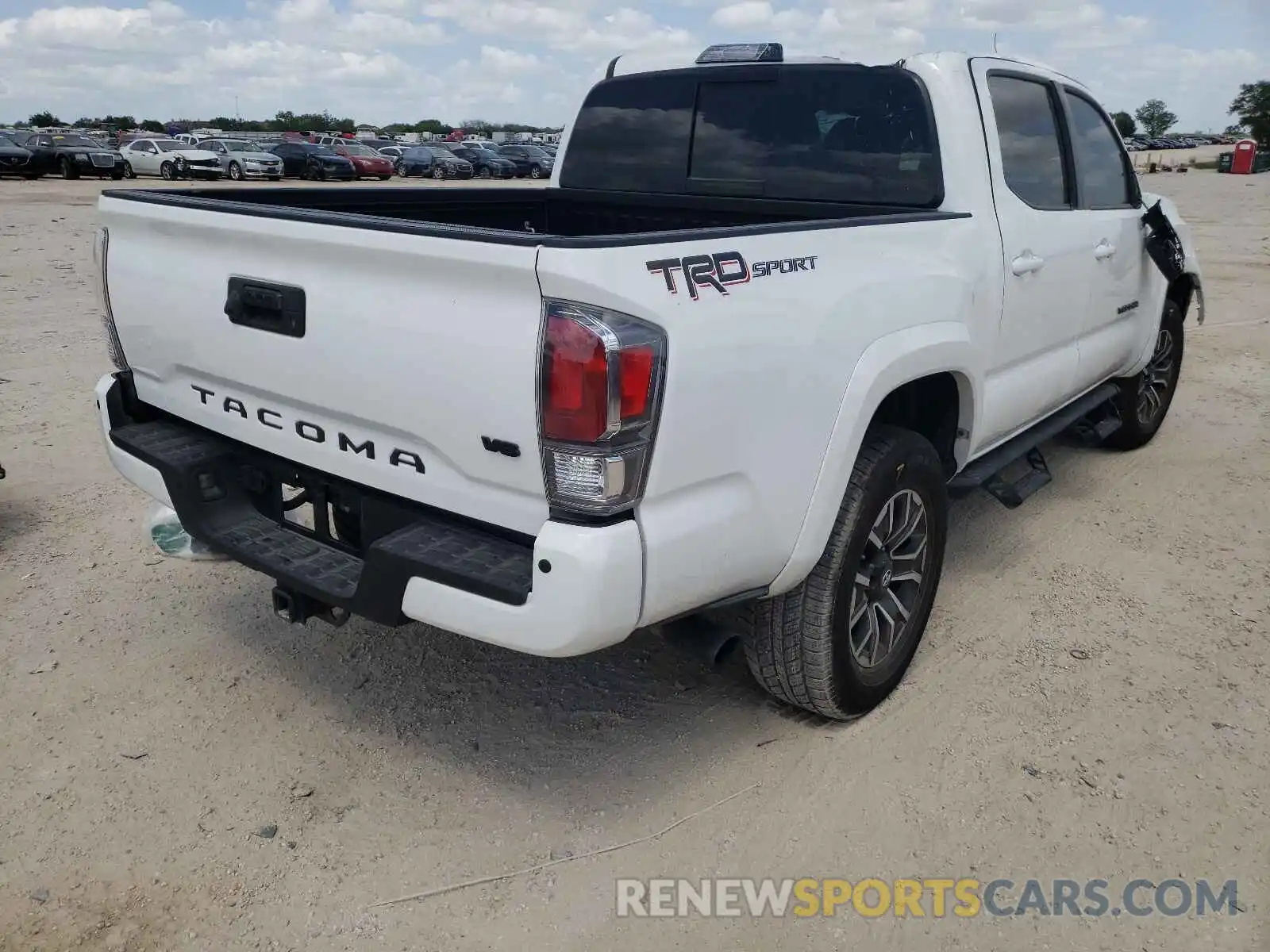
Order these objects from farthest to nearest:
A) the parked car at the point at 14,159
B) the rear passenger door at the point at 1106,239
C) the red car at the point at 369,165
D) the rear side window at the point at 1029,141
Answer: the red car at the point at 369,165
the parked car at the point at 14,159
the rear passenger door at the point at 1106,239
the rear side window at the point at 1029,141

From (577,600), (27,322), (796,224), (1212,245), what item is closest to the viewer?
(577,600)

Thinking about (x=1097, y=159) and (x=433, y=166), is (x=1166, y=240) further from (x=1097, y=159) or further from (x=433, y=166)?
(x=433, y=166)

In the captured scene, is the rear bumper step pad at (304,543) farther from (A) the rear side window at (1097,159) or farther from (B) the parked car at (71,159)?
(B) the parked car at (71,159)

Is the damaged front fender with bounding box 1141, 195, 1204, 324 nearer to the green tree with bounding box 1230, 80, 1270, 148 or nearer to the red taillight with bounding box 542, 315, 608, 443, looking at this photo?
the red taillight with bounding box 542, 315, 608, 443

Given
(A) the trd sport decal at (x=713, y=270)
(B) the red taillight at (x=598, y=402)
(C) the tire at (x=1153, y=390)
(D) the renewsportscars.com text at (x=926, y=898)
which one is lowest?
(D) the renewsportscars.com text at (x=926, y=898)

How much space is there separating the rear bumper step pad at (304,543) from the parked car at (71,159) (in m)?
30.7

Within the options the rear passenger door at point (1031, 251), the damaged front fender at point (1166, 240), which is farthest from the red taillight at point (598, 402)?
the damaged front fender at point (1166, 240)

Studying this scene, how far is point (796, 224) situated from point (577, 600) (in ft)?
3.76

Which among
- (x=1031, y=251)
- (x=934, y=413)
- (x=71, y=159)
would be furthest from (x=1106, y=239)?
(x=71, y=159)

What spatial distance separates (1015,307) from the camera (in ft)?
12.2

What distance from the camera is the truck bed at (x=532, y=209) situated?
2.85 meters

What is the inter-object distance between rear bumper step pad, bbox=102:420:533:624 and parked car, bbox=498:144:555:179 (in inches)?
1465

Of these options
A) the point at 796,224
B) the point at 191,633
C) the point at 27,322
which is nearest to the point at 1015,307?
the point at 796,224

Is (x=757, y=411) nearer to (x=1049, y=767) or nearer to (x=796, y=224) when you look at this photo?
(x=796, y=224)
